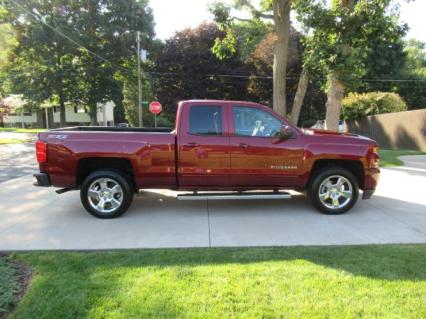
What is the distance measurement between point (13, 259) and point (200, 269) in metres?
2.25

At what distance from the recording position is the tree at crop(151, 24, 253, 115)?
105 feet

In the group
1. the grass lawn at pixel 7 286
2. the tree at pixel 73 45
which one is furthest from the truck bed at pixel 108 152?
the tree at pixel 73 45

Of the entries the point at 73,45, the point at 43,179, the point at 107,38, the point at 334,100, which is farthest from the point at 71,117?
the point at 43,179

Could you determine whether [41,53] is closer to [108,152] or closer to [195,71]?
[195,71]

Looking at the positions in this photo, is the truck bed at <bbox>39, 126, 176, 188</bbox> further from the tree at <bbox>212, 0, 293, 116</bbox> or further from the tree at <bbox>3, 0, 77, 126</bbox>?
the tree at <bbox>3, 0, 77, 126</bbox>

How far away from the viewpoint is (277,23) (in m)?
14.7

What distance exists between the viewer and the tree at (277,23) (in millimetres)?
14547

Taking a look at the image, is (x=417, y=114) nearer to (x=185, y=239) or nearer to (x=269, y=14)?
(x=269, y=14)

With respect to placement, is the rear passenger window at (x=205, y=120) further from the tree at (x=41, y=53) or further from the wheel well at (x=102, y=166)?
the tree at (x=41, y=53)

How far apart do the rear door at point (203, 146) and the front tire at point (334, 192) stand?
5.07ft

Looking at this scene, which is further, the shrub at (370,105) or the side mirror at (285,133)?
the shrub at (370,105)

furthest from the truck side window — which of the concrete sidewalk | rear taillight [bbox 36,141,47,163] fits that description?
rear taillight [bbox 36,141,47,163]

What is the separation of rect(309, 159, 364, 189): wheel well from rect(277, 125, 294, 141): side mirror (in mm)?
707

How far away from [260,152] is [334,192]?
4.84 ft
